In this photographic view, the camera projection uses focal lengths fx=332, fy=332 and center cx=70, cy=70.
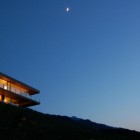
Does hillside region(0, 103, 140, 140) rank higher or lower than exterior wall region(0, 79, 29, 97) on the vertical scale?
lower

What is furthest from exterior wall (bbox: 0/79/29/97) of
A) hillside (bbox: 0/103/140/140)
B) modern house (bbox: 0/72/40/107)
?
hillside (bbox: 0/103/140/140)

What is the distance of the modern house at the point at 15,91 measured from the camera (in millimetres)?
69312

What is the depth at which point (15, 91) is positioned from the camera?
74.2 metres

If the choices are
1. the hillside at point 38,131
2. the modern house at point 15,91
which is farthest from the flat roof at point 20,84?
the hillside at point 38,131

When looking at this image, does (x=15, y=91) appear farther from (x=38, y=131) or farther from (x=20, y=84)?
(x=38, y=131)

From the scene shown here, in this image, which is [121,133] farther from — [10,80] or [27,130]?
[10,80]

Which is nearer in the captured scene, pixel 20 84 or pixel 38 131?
pixel 38 131

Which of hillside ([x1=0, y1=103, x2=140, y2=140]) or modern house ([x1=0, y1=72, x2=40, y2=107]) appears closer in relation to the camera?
hillside ([x1=0, y1=103, x2=140, y2=140])

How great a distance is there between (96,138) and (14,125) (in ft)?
30.9

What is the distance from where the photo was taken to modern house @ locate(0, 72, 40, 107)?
69312mm

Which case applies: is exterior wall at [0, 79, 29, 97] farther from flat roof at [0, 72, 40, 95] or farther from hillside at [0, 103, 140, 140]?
hillside at [0, 103, 140, 140]

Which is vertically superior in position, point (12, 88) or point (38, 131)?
point (12, 88)

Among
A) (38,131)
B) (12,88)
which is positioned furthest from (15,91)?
(38,131)

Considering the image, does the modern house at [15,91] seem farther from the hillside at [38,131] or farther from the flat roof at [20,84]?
the hillside at [38,131]
